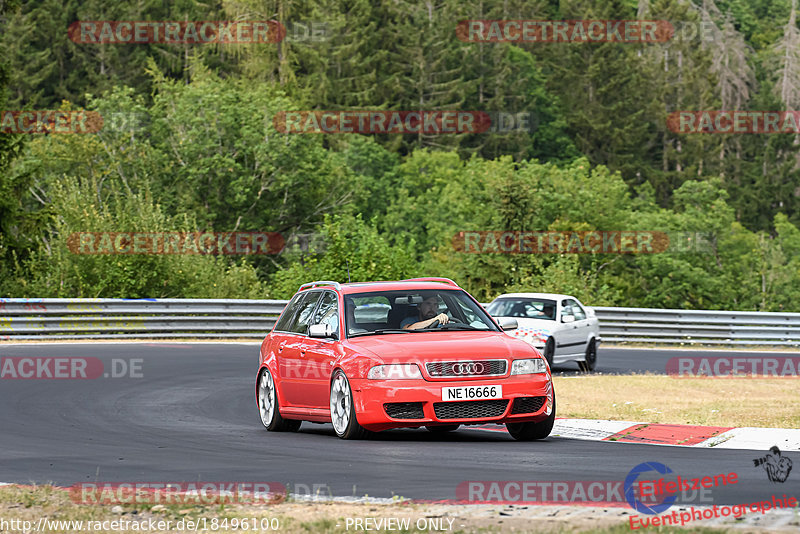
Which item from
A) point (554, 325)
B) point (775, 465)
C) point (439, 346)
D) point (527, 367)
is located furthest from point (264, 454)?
point (554, 325)

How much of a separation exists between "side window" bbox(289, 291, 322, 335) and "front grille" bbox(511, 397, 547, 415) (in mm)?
2862

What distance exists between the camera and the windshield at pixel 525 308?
2470 centimetres

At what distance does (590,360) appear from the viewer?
83.3 ft

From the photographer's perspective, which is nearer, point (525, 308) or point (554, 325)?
point (554, 325)

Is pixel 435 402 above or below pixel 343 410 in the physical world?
above

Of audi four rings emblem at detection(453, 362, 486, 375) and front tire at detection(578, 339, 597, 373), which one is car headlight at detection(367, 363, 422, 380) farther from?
front tire at detection(578, 339, 597, 373)

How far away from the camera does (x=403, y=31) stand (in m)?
93.2

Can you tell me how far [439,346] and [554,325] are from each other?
41.0 feet

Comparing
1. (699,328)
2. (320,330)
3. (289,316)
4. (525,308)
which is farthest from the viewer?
(699,328)

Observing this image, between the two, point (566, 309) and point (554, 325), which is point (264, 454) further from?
point (566, 309)

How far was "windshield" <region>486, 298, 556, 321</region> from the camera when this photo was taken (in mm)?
24703

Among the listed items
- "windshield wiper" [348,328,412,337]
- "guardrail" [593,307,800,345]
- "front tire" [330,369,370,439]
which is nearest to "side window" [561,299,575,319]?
"guardrail" [593,307,800,345]

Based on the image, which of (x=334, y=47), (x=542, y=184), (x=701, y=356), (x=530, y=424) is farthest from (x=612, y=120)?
(x=530, y=424)

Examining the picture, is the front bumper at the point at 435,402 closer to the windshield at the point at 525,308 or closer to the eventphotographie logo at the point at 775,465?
the eventphotographie logo at the point at 775,465
